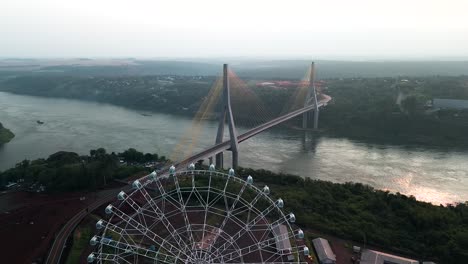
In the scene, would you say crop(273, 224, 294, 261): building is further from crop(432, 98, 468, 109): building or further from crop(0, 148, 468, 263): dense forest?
crop(432, 98, 468, 109): building

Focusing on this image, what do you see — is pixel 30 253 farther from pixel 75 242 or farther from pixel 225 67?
pixel 225 67

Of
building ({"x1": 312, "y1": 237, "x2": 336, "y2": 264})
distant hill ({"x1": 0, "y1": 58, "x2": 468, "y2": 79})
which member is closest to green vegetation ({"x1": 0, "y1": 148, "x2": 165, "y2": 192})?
building ({"x1": 312, "y1": 237, "x2": 336, "y2": 264})

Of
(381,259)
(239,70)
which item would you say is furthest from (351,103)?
(239,70)

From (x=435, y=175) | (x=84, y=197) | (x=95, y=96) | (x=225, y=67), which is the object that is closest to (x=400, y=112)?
(x=435, y=175)

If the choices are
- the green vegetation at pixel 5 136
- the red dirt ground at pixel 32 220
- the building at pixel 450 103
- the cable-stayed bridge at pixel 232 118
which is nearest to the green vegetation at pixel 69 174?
the red dirt ground at pixel 32 220

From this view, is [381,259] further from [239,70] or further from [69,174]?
[239,70]

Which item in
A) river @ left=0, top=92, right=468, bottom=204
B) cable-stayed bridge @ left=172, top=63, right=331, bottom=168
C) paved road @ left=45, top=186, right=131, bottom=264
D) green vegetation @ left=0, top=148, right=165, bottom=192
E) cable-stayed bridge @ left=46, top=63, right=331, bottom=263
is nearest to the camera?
paved road @ left=45, top=186, right=131, bottom=264

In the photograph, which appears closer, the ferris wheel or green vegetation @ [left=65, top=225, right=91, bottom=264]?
the ferris wheel
